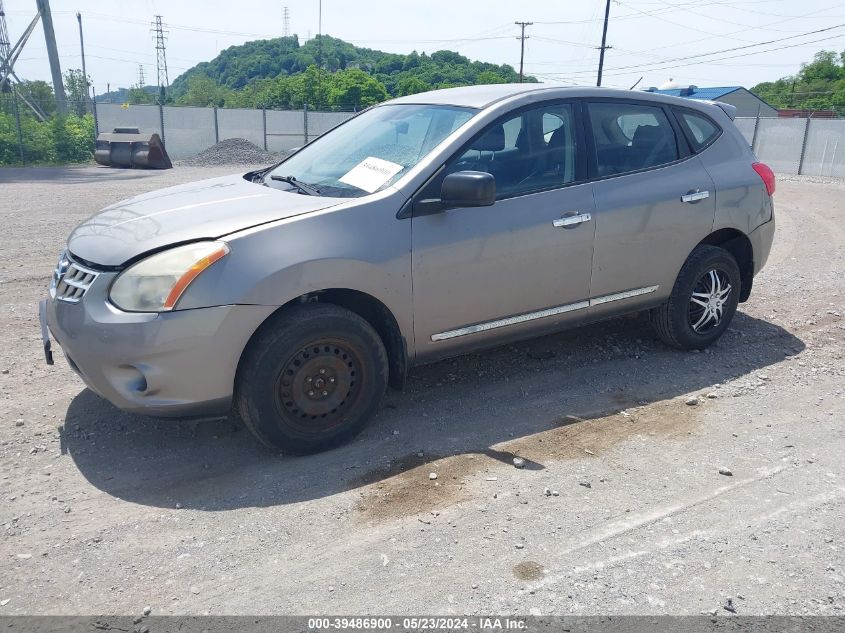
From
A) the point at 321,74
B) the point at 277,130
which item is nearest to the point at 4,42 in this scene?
the point at 277,130

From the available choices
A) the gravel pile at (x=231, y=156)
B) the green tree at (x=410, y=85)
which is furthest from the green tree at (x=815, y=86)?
the gravel pile at (x=231, y=156)

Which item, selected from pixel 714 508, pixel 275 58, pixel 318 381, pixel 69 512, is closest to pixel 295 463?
pixel 318 381

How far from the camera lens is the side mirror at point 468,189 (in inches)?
151

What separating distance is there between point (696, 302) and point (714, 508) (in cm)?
231

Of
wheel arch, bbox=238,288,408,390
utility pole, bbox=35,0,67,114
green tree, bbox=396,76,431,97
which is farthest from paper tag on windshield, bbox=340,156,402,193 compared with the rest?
green tree, bbox=396,76,431,97

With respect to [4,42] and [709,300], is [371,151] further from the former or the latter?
[4,42]

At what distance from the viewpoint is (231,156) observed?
2911 cm

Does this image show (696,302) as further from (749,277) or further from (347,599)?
(347,599)

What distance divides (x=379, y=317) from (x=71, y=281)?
1646 millimetres

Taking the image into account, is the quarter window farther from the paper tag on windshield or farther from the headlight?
the headlight

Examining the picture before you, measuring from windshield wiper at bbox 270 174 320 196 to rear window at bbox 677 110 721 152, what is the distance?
286 centimetres

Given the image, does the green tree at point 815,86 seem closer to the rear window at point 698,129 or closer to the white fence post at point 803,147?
the white fence post at point 803,147

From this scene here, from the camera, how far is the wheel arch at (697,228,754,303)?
18.1ft

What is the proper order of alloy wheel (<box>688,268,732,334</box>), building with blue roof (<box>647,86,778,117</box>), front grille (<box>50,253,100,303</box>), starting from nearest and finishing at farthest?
front grille (<box>50,253,100,303</box>) < alloy wheel (<box>688,268,732,334</box>) < building with blue roof (<box>647,86,778,117</box>)
